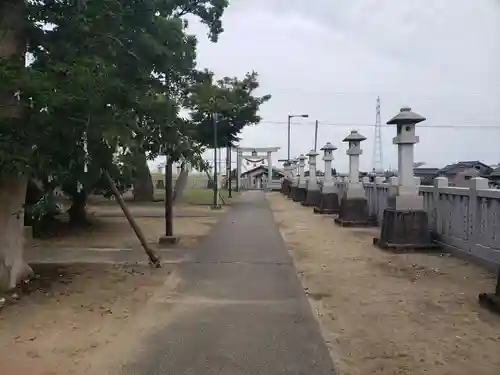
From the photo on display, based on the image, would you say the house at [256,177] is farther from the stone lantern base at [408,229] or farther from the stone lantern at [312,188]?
the stone lantern base at [408,229]

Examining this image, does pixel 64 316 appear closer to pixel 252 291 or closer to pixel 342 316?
pixel 252 291

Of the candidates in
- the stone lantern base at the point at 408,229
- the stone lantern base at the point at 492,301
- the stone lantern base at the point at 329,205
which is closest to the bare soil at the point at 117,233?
the stone lantern base at the point at 408,229

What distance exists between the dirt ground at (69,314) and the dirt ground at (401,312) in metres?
2.23

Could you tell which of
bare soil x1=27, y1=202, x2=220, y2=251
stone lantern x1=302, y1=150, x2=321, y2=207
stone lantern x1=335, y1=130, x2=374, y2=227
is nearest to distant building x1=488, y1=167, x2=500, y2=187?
stone lantern x1=335, y1=130, x2=374, y2=227

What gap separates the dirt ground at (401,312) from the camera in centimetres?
459

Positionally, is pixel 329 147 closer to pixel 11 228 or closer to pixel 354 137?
pixel 354 137

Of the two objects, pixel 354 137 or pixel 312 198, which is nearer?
pixel 354 137

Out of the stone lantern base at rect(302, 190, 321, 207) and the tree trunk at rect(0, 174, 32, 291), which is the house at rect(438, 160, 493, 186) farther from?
the tree trunk at rect(0, 174, 32, 291)

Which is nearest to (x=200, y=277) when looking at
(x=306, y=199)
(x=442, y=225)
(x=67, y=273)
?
(x=67, y=273)

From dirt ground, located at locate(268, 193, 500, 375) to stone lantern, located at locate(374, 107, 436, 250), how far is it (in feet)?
1.65

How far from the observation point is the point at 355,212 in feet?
54.2

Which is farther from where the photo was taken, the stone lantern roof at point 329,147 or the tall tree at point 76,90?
the stone lantern roof at point 329,147

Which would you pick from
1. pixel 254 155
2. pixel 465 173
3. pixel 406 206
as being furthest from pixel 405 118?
pixel 254 155

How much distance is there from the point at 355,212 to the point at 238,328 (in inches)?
454
